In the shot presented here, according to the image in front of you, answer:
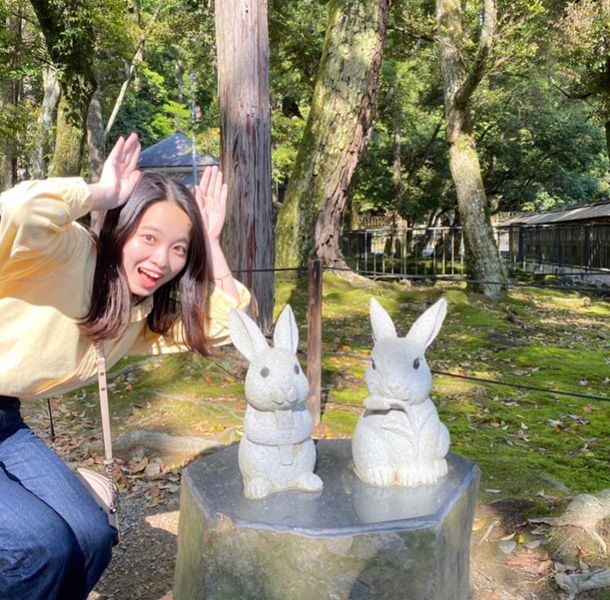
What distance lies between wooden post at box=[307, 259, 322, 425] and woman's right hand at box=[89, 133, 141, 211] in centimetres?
174

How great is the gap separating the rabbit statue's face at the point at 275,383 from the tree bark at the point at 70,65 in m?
8.43

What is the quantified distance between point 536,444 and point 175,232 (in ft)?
10.8

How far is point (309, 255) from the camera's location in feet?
26.3

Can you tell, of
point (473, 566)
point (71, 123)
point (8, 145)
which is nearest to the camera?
point (473, 566)

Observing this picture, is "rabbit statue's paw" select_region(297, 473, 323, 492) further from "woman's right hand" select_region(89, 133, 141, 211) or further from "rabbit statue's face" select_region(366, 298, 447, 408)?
"woman's right hand" select_region(89, 133, 141, 211)

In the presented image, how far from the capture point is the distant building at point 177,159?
18.3 metres

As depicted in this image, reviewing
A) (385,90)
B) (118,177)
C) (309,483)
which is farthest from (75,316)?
(385,90)

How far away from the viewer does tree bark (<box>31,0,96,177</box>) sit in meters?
8.81

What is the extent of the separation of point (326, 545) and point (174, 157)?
1834 cm

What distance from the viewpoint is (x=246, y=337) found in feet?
7.33

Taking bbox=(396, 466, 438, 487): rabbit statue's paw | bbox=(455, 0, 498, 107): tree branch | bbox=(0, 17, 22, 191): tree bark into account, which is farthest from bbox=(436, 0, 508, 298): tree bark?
bbox=(396, 466, 438, 487): rabbit statue's paw

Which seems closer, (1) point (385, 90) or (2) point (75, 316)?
(2) point (75, 316)

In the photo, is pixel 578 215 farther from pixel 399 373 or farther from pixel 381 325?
pixel 399 373

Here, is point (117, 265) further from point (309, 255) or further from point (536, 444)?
point (309, 255)
